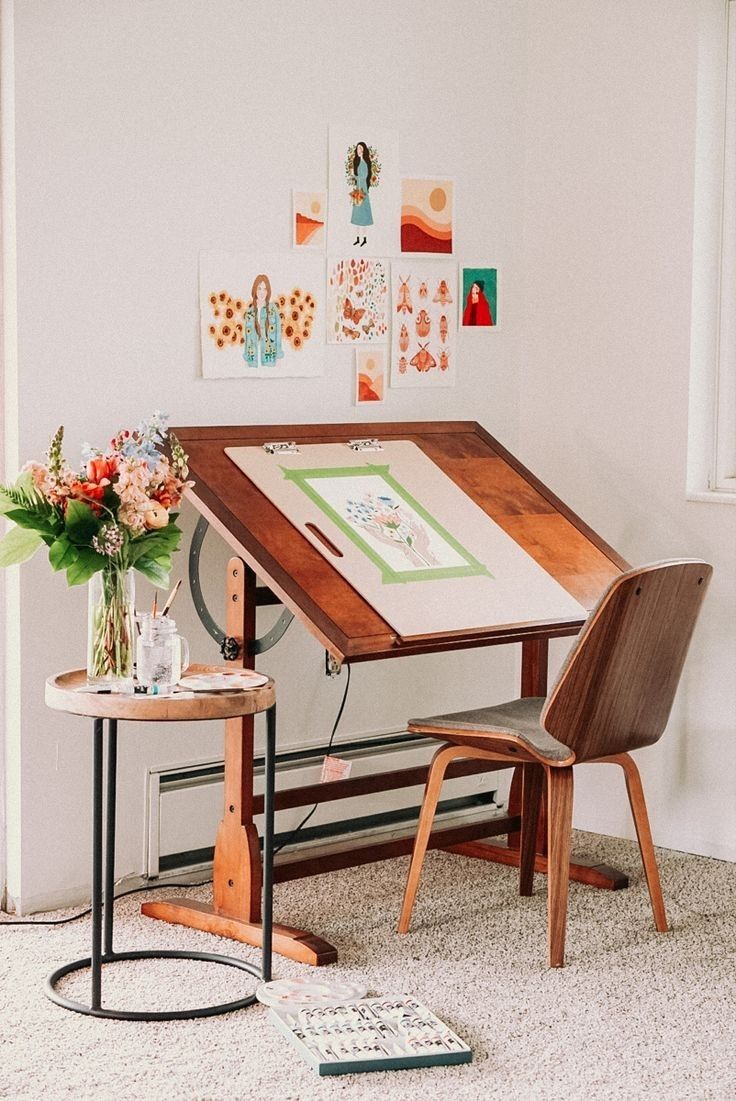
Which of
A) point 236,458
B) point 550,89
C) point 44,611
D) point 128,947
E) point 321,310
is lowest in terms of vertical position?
point 128,947

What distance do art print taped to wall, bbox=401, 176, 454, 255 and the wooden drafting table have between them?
Answer: 534mm

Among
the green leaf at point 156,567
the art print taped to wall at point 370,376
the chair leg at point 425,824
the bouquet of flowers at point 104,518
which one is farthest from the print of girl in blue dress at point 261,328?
the chair leg at point 425,824

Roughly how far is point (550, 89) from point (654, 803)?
81.0 inches

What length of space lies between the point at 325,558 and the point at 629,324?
1407 millimetres

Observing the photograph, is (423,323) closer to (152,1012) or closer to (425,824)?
(425,824)

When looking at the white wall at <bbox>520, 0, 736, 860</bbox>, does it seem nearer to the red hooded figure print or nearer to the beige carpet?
the red hooded figure print

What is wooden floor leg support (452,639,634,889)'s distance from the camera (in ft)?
12.7

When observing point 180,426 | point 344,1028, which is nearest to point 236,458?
point 180,426

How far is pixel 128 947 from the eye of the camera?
3367 millimetres

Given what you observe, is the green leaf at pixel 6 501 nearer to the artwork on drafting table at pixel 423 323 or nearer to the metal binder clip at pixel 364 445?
the metal binder clip at pixel 364 445

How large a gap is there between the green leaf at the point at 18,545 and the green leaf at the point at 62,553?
9cm

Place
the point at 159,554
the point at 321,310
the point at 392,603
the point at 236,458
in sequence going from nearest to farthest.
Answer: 1. the point at 159,554
2. the point at 392,603
3. the point at 236,458
4. the point at 321,310

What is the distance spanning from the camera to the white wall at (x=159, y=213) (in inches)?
138

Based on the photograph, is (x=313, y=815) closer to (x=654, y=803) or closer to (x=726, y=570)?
(x=654, y=803)
